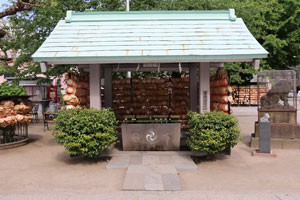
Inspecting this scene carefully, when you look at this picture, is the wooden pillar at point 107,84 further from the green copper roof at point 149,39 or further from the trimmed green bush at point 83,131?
the trimmed green bush at point 83,131

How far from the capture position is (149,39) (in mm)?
8688

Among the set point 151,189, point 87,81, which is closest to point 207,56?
point 151,189

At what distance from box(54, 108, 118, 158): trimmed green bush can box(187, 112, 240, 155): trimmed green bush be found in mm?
2215

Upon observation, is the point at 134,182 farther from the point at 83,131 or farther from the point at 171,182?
the point at 83,131

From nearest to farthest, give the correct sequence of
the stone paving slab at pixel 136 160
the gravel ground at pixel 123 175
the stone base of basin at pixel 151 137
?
the gravel ground at pixel 123 175 < the stone paving slab at pixel 136 160 < the stone base of basin at pixel 151 137

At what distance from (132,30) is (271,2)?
59.2 ft

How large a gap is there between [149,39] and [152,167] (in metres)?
3.63

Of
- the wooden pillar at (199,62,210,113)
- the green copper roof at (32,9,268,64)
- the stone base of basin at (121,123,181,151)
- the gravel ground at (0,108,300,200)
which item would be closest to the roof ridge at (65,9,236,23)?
the green copper roof at (32,9,268,64)

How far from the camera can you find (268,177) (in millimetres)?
6832

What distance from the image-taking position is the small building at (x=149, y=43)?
7.84 metres

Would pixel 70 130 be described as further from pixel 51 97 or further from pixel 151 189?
pixel 51 97

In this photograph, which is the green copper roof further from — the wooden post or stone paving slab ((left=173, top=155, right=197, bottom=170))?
stone paving slab ((left=173, top=155, right=197, bottom=170))

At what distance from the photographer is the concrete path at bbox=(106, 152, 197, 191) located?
602 centimetres

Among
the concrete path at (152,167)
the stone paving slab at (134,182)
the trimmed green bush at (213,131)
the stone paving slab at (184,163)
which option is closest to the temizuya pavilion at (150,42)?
the trimmed green bush at (213,131)
